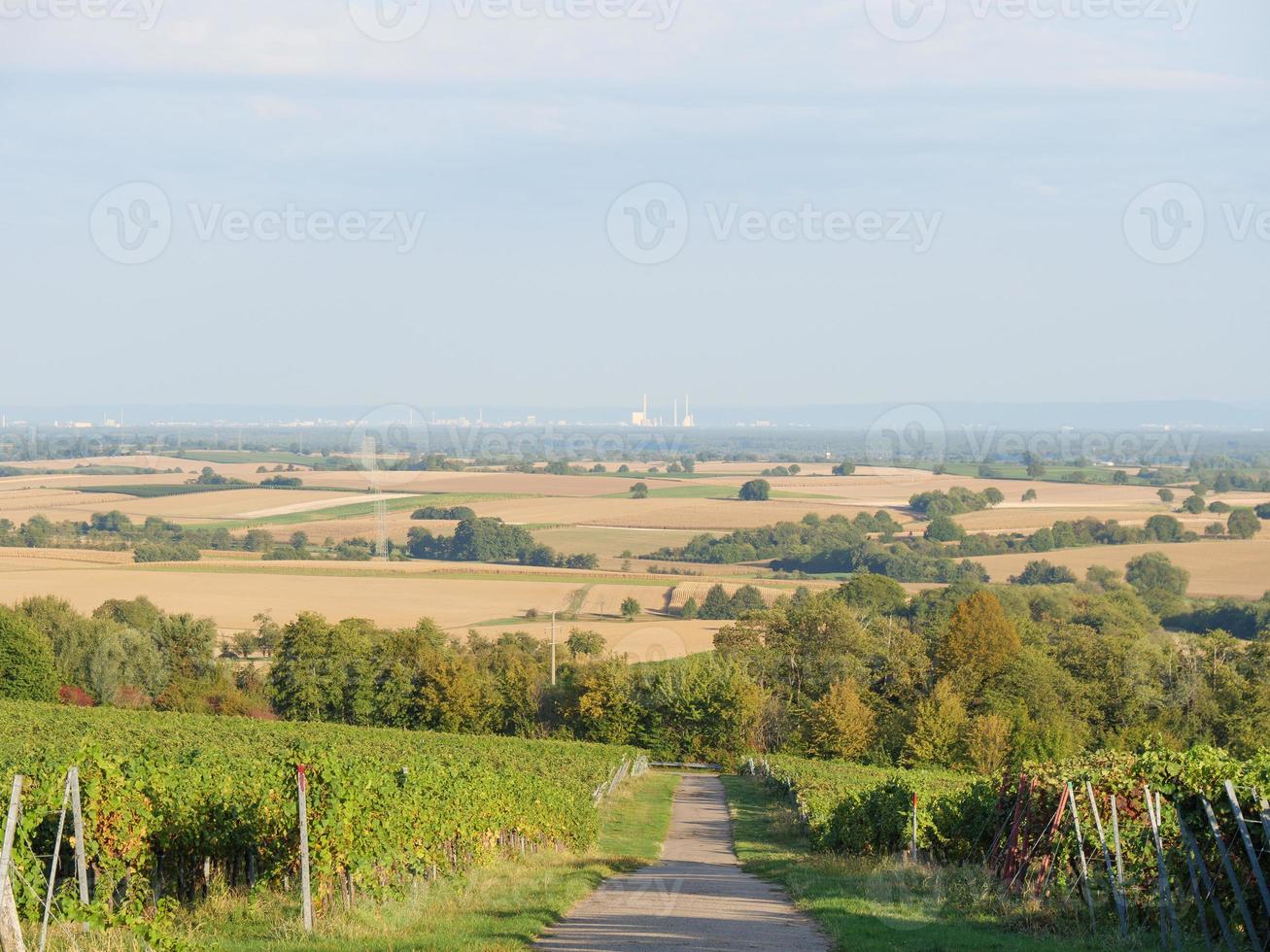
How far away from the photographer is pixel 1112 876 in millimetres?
13938

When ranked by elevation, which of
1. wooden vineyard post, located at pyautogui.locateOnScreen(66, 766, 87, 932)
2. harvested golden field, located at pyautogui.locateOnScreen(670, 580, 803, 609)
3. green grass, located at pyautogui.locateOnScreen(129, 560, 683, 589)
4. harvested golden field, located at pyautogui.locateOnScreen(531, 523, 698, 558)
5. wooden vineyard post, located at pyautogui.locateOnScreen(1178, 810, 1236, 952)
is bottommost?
harvested golden field, located at pyautogui.locateOnScreen(670, 580, 803, 609)

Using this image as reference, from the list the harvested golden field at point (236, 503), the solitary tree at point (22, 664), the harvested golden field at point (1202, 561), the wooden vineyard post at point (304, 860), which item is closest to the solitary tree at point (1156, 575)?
the harvested golden field at point (1202, 561)

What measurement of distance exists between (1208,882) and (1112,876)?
77.8 inches

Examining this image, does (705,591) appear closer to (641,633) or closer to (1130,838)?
(641,633)

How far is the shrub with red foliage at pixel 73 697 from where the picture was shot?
63.9 m

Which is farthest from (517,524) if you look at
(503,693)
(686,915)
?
(686,915)

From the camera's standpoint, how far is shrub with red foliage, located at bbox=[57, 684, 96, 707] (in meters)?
63.9

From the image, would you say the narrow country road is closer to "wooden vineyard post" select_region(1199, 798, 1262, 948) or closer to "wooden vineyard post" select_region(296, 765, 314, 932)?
"wooden vineyard post" select_region(296, 765, 314, 932)

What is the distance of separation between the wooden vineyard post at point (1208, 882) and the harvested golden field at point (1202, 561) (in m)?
102

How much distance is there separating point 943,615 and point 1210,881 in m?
82.0

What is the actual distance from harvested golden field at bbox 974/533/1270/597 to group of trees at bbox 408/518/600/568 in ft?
137

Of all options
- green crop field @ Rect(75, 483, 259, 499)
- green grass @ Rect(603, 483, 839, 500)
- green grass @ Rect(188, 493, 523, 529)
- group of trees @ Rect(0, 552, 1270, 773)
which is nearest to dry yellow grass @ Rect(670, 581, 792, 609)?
group of trees @ Rect(0, 552, 1270, 773)

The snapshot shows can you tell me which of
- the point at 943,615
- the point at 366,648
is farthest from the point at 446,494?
the point at 366,648

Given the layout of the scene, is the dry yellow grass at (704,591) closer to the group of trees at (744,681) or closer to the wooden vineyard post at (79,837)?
the group of trees at (744,681)
